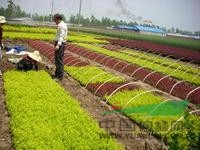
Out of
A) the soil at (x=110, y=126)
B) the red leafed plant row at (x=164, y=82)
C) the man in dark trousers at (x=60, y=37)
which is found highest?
the man in dark trousers at (x=60, y=37)

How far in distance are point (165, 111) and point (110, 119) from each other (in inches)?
71.0

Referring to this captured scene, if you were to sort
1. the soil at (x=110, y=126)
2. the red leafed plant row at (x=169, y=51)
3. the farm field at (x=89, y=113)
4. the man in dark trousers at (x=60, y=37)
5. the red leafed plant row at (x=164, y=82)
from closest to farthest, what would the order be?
1. the farm field at (x=89, y=113)
2. the soil at (x=110, y=126)
3. the red leafed plant row at (x=164, y=82)
4. the man in dark trousers at (x=60, y=37)
5. the red leafed plant row at (x=169, y=51)

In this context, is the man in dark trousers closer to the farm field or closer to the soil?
the farm field

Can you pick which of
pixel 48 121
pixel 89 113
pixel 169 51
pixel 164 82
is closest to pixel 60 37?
pixel 89 113

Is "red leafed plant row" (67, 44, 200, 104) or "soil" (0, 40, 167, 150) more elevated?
"red leafed plant row" (67, 44, 200, 104)

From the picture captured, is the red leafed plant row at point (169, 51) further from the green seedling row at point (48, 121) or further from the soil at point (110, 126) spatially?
the green seedling row at point (48, 121)

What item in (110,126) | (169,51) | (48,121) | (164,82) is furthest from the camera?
(169,51)

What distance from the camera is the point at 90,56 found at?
21.2 meters

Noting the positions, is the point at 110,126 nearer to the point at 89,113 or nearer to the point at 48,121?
the point at 89,113

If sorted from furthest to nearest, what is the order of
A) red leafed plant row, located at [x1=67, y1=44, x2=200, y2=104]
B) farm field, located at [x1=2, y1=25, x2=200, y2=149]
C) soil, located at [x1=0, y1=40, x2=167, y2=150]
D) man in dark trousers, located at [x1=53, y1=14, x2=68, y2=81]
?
1. man in dark trousers, located at [x1=53, y1=14, x2=68, y2=81]
2. red leafed plant row, located at [x1=67, y1=44, x2=200, y2=104]
3. soil, located at [x1=0, y1=40, x2=167, y2=150]
4. farm field, located at [x1=2, y1=25, x2=200, y2=149]

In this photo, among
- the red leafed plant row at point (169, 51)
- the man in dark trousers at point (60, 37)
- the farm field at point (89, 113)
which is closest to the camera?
the farm field at point (89, 113)

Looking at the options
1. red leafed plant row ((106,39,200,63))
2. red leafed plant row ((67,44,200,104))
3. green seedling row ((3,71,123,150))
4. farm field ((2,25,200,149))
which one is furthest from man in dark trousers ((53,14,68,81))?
red leafed plant row ((106,39,200,63))

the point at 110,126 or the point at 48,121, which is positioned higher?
the point at 48,121

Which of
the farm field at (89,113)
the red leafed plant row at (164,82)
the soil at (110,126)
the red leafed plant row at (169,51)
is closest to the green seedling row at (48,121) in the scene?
the farm field at (89,113)
